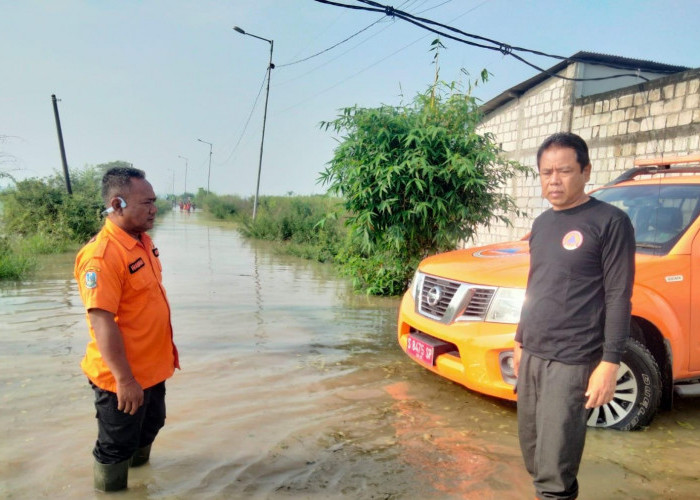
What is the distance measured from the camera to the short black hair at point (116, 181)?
2596 mm

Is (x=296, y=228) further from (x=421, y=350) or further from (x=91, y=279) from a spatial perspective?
(x=91, y=279)

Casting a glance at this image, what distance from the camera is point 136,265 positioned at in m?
2.56

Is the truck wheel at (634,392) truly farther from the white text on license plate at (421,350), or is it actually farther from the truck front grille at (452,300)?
the white text on license plate at (421,350)

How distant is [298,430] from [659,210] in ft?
10.6

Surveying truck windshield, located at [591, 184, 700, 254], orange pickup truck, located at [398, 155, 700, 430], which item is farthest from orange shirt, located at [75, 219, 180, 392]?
truck windshield, located at [591, 184, 700, 254]

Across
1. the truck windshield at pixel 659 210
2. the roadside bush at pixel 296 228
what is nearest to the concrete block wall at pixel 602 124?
the truck windshield at pixel 659 210

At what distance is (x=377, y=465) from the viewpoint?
10.4ft

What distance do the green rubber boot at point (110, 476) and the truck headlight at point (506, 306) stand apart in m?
2.46

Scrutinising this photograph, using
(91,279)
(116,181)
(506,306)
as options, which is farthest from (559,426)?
(116,181)

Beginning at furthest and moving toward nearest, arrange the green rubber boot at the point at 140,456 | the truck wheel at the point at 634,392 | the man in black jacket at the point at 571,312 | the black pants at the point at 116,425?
1. the truck wheel at the point at 634,392
2. the green rubber boot at the point at 140,456
3. the black pants at the point at 116,425
4. the man in black jacket at the point at 571,312

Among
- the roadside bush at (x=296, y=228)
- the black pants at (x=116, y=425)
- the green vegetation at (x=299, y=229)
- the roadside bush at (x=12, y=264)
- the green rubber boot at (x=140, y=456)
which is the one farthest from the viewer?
the roadside bush at (x=296, y=228)

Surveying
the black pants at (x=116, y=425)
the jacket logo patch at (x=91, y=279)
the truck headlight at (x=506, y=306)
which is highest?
the jacket logo patch at (x=91, y=279)

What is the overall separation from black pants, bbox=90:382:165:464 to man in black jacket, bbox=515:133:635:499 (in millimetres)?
1907

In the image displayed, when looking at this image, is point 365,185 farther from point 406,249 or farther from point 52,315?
point 52,315
